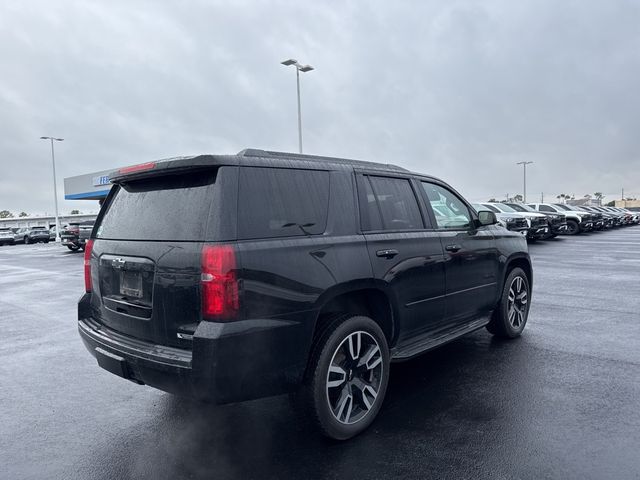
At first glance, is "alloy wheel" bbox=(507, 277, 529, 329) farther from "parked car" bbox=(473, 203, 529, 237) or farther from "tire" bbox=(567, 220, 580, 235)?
"tire" bbox=(567, 220, 580, 235)

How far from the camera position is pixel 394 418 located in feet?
11.9

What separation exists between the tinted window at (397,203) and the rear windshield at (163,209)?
1.54 m

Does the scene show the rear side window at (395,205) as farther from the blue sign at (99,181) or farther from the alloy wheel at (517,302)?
the blue sign at (99,181)

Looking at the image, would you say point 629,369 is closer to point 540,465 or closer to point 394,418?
point 540,465

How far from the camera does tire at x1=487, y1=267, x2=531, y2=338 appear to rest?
5371mm

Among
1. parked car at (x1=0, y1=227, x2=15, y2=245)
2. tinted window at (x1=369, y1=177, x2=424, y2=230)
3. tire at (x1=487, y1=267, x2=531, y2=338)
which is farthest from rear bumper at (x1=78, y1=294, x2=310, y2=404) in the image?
parked car at (x1=0, y1=227, x2=15, y2=245)

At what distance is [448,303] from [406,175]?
1.25 meters

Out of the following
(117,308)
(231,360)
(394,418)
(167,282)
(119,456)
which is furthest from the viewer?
(394,418)

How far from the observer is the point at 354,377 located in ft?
11.3

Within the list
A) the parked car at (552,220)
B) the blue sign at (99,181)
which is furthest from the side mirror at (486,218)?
the blue sign at (99,181)

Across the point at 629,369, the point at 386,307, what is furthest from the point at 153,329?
the point at 629,369

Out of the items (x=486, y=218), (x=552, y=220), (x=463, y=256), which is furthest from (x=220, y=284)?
(x=552, y=220)

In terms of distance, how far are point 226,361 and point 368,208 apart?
5.57 ft

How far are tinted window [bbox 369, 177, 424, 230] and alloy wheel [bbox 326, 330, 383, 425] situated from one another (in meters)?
1.00
